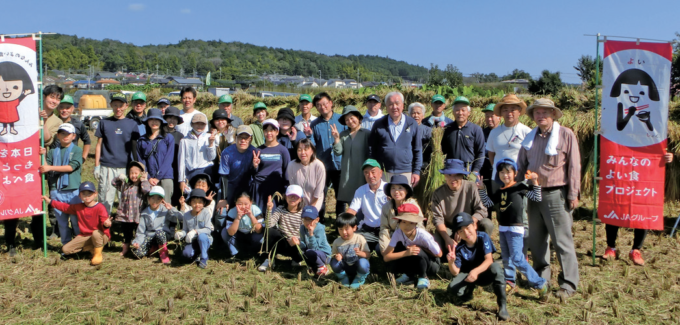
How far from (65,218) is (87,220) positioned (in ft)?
1.51

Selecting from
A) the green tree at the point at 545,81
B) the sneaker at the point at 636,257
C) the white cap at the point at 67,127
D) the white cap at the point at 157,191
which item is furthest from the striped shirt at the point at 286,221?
the green tree at the point at 545,81

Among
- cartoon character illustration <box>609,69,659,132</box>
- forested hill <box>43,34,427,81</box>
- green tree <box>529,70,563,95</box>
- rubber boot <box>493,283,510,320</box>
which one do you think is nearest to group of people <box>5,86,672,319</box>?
rubber boot <box>493,283,510,320</box>

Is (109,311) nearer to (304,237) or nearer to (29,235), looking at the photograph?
(304,237)

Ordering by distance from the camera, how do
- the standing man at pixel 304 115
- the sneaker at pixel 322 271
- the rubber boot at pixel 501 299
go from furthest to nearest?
the standing man at pixel 304 115
the sneaker at pixel 322 271
the rubber boot at pixel 501 299

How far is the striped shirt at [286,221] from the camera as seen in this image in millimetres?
5520

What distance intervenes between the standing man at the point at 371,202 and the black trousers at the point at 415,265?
56 cm

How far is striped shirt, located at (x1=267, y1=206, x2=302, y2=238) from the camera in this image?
5.52 m

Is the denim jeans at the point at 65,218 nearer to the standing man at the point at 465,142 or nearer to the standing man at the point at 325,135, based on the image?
the standing man at the point at 325,135

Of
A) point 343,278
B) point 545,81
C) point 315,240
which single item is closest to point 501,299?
point 343,278

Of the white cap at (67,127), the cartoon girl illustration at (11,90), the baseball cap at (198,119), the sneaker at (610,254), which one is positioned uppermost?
the cartoon girl illustration at (11,90)

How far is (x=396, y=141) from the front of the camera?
234 inches

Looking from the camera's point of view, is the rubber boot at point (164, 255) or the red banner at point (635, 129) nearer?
the red banner at point (635, 129)

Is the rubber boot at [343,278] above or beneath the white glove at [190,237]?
beneath

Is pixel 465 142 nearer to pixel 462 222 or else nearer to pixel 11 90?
pixel 462 222
